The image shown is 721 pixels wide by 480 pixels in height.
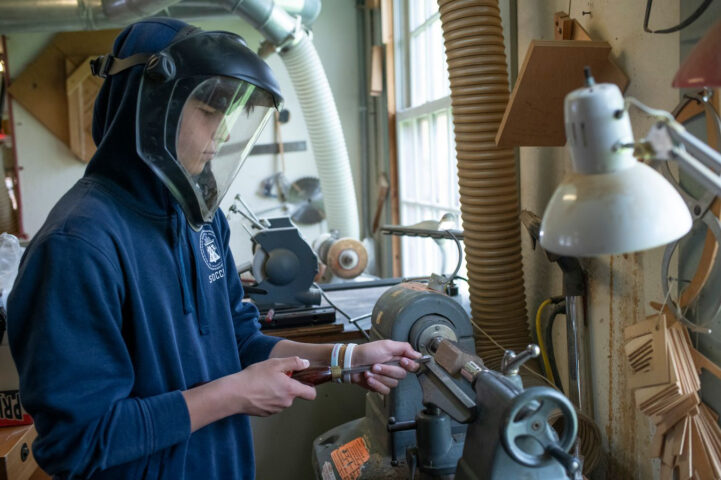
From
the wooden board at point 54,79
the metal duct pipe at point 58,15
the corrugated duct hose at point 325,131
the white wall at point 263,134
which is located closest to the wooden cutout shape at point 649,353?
the corrugated duct hose at point 325,131

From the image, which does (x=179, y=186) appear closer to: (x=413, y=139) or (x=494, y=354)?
(x=494, y=354)

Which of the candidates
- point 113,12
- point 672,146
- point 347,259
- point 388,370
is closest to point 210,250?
point 388,370

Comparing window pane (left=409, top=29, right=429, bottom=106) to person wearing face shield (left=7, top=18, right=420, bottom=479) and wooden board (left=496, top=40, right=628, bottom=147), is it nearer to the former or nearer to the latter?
wooden board (left=496, top=40, right=628, bottom=147)

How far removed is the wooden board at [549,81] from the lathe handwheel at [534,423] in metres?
0.69

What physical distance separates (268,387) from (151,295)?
0.89ft

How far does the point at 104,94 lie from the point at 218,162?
0.25m

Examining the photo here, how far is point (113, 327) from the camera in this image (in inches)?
39.3

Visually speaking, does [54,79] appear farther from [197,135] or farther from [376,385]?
[376,385]

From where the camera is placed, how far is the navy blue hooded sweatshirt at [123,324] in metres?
0.96

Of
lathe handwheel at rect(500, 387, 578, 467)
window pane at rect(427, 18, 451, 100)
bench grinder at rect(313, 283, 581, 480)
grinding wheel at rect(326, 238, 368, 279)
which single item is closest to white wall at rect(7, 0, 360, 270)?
window pane at rect(427, 18, 451, 100)

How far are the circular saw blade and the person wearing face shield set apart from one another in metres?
3.84

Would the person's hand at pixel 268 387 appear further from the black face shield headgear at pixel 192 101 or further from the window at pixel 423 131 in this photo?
the window at pixel 423 131

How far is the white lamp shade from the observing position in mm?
647

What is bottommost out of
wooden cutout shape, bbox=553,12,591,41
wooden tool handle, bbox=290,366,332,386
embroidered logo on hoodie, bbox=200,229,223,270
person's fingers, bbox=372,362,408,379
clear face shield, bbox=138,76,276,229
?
person's fingers, bbox=372,362,408,379
